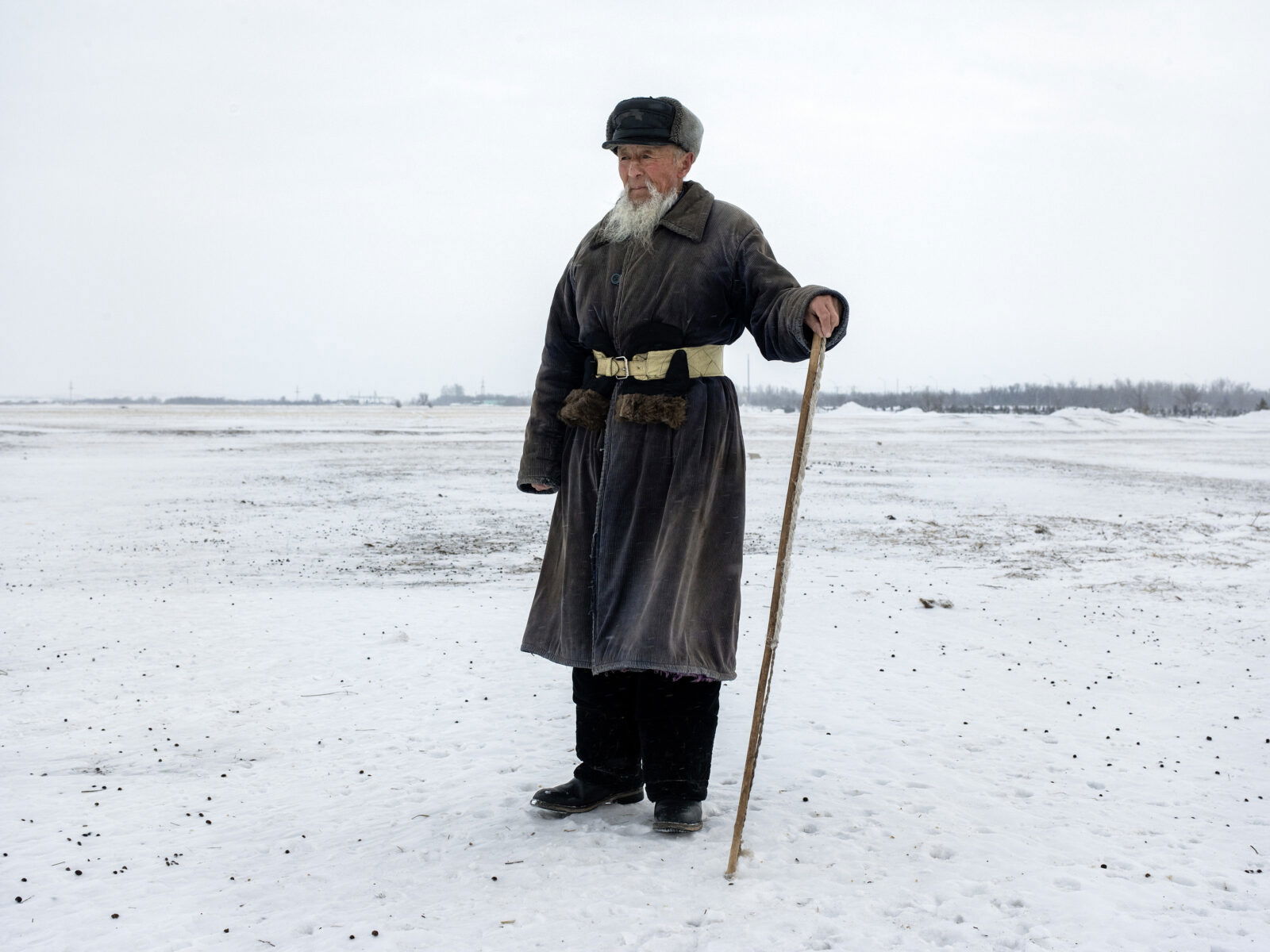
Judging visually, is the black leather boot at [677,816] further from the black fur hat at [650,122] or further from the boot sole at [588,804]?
the black fur hat at [650,122]

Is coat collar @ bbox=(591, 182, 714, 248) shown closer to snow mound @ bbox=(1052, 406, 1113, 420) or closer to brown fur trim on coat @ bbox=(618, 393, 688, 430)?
brown fur trim on coat @ bbox=(618, 393, 688, 430)

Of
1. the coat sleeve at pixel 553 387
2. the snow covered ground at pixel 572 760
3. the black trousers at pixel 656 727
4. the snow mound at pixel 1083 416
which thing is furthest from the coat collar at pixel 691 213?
the snow mound at pixel 1083 416

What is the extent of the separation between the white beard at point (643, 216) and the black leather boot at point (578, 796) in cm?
174

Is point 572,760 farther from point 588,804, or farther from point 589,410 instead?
point 589,410

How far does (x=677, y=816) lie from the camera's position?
3082mm

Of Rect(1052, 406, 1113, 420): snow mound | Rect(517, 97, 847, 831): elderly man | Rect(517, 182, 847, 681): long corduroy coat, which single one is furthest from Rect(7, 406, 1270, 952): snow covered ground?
Rect(1052, 406, 1113, 420): snow mound

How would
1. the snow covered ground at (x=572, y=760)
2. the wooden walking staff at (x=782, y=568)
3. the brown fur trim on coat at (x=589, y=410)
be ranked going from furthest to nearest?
the brown fur trim on coat at (x=589, y=410), the wooden walking staff at (x=782, y=568), the snow covered ground at (x=572, y=760)

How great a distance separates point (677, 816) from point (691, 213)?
6.13 feet

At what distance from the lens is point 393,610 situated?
20.9ft

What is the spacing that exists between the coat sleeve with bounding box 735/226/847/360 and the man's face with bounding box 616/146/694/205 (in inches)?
12.6

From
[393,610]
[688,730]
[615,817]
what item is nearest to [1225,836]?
[688,730]

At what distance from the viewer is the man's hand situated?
9.22ft

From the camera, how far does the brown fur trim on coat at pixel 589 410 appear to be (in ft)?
10.7

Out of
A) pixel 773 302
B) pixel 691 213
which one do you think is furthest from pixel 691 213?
pixel 773 302
